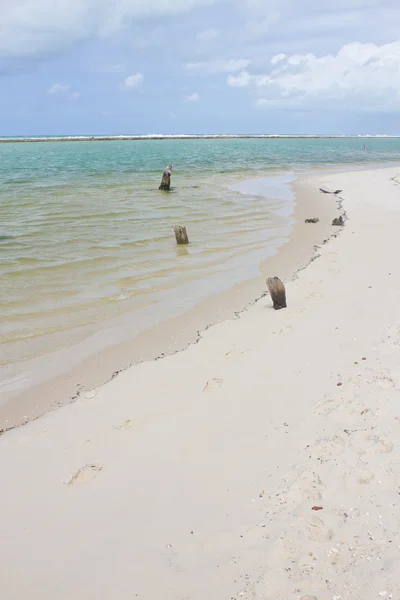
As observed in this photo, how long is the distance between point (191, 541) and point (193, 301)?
5.49m

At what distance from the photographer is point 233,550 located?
10.3 feet

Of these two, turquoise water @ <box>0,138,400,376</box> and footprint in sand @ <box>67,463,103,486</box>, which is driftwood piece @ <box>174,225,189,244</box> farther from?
footprint in sand @ <box>67,463,103,486</box>

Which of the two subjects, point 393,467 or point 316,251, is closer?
point 393,467

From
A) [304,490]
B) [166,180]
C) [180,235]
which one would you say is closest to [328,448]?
[304,490]

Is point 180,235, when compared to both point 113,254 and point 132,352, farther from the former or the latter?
point 132,352

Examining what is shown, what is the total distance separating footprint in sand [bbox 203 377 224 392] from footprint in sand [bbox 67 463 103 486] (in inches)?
59.8

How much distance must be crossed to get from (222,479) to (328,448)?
91 centimetres

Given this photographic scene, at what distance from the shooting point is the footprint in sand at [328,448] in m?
3.86

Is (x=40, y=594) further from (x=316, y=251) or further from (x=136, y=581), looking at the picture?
(x=316, y=251)

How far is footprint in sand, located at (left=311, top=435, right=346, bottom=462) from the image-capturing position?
12.6ft

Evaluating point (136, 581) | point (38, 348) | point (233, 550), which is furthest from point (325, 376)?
point (38, 348)

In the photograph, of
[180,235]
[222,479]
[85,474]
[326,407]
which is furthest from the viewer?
[180,235]

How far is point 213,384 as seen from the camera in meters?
5.36

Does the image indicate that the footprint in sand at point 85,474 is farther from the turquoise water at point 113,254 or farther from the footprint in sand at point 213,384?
the turquoise water at point 113,254
